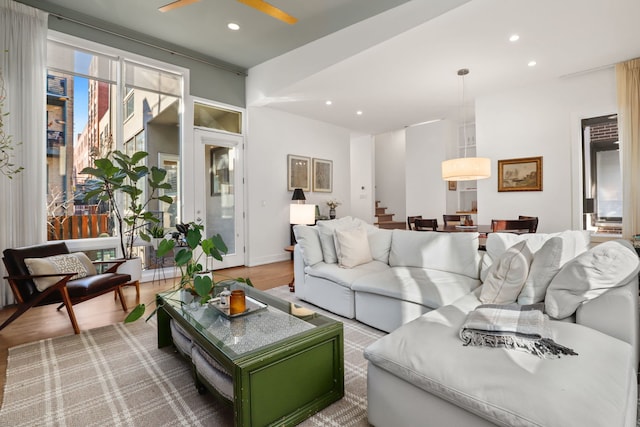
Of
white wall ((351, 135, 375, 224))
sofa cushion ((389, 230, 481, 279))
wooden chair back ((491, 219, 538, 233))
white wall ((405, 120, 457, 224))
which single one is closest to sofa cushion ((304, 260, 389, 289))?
sofa cushion ((389, 230, 481, 279))

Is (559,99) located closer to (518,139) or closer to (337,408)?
(518,139)

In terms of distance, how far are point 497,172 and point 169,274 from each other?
552 cm

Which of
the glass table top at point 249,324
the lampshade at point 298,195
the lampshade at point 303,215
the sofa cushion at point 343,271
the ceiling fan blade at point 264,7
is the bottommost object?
the glass table top at point 249,324

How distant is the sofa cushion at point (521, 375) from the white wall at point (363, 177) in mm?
6807

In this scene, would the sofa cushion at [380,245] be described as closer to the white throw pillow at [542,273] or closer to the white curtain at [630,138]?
the white throw pillow at [542,273]

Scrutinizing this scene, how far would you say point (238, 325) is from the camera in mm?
1786

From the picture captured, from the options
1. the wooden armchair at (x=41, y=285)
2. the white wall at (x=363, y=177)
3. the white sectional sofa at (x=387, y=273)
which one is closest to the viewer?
the white sectional sofa at (x=387, y=273)

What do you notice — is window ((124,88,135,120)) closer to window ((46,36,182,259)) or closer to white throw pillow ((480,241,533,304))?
window ((46,36,182,259))

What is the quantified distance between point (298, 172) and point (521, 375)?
5472 mm

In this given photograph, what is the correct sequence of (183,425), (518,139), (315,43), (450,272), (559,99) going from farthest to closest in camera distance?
1. (518,139)
2. (559,99)
3. (315,43)
4. (450,272)
5. (183,425)

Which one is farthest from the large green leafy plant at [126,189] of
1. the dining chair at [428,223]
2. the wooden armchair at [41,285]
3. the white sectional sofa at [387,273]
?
the dining chair at [428,223]

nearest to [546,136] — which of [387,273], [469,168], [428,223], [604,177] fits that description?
[604,177]

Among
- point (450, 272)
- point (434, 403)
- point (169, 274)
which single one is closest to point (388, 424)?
point (434, 403)

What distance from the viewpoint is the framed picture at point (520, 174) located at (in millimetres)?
4859
